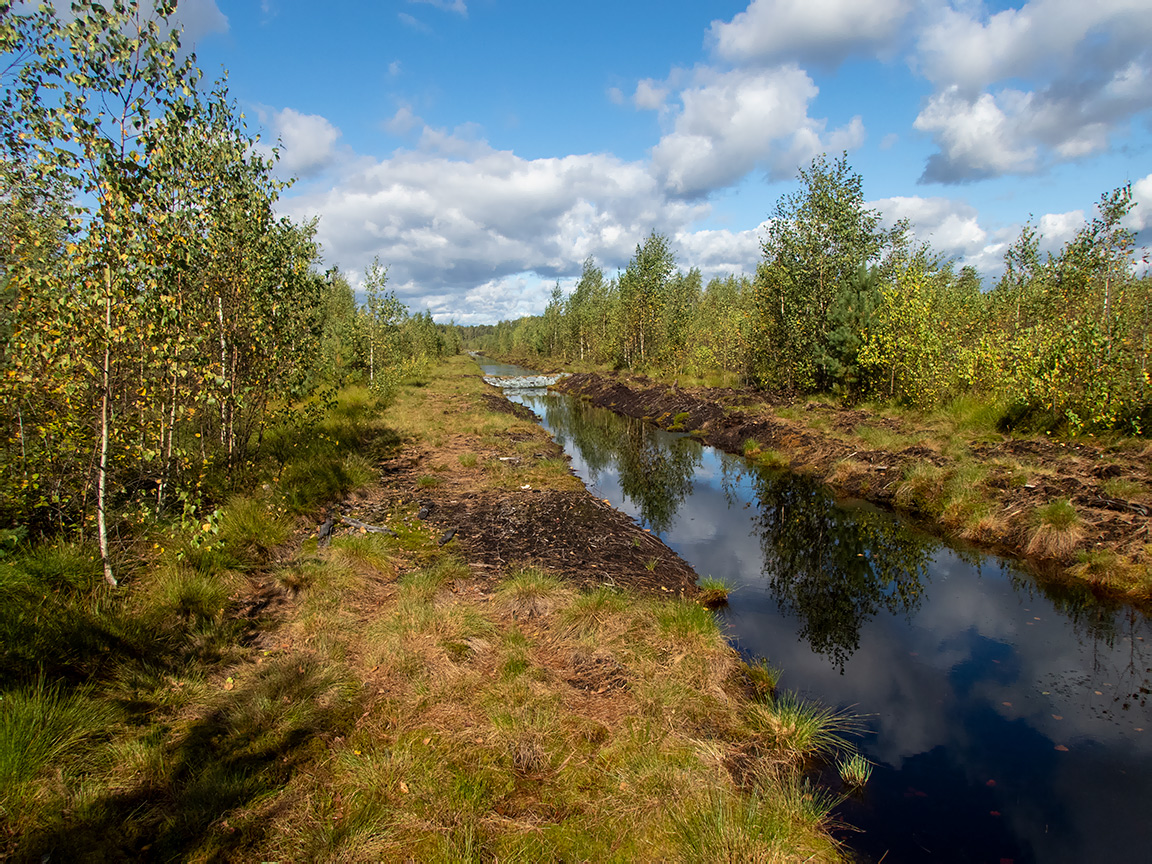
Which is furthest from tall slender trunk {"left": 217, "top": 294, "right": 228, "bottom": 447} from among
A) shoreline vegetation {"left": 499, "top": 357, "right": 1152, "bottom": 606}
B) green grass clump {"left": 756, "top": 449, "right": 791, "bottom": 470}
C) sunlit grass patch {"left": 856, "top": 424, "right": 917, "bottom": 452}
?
sunlit grass patch {"left": 856, "top": 424, "right": 917, "bottom": 452}

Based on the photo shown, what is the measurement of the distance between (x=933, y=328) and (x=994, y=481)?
1031cm

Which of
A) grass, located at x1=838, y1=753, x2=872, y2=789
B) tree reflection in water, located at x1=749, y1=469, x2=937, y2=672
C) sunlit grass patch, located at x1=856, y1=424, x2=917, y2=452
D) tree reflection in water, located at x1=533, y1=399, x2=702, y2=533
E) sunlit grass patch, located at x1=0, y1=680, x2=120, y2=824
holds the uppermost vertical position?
sunlit grass patch, located at x1=0, y1=680, x2=120, y2=824

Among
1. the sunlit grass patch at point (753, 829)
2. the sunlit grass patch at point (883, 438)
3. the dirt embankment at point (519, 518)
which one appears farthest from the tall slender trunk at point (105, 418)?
the sunlit grass patch at point (883, 438)

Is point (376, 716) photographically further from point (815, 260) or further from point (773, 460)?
point (815, 260)

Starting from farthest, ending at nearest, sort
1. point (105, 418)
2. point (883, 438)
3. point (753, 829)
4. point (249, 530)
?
point (883, 438) → point (249, 530) → point (105, 418) → point (753, 829)

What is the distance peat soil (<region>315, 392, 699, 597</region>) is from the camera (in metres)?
9.14

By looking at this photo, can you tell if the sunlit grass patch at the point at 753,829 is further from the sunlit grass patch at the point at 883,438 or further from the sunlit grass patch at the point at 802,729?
the sunlit grass patch at the point at 883,438

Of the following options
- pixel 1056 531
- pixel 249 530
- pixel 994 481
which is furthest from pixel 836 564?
pixel 249 530

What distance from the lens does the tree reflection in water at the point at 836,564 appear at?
872cm

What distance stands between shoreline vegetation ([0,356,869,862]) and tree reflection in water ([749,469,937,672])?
7.48 feet

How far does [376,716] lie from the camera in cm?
508

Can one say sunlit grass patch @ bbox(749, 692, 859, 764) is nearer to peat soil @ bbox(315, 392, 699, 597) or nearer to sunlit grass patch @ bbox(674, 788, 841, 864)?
sunlit grass patch @ bbox(674, 788, 841, 864)

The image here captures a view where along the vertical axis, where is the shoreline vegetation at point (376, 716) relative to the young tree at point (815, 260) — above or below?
below

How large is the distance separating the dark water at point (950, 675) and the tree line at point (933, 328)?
268 inches
